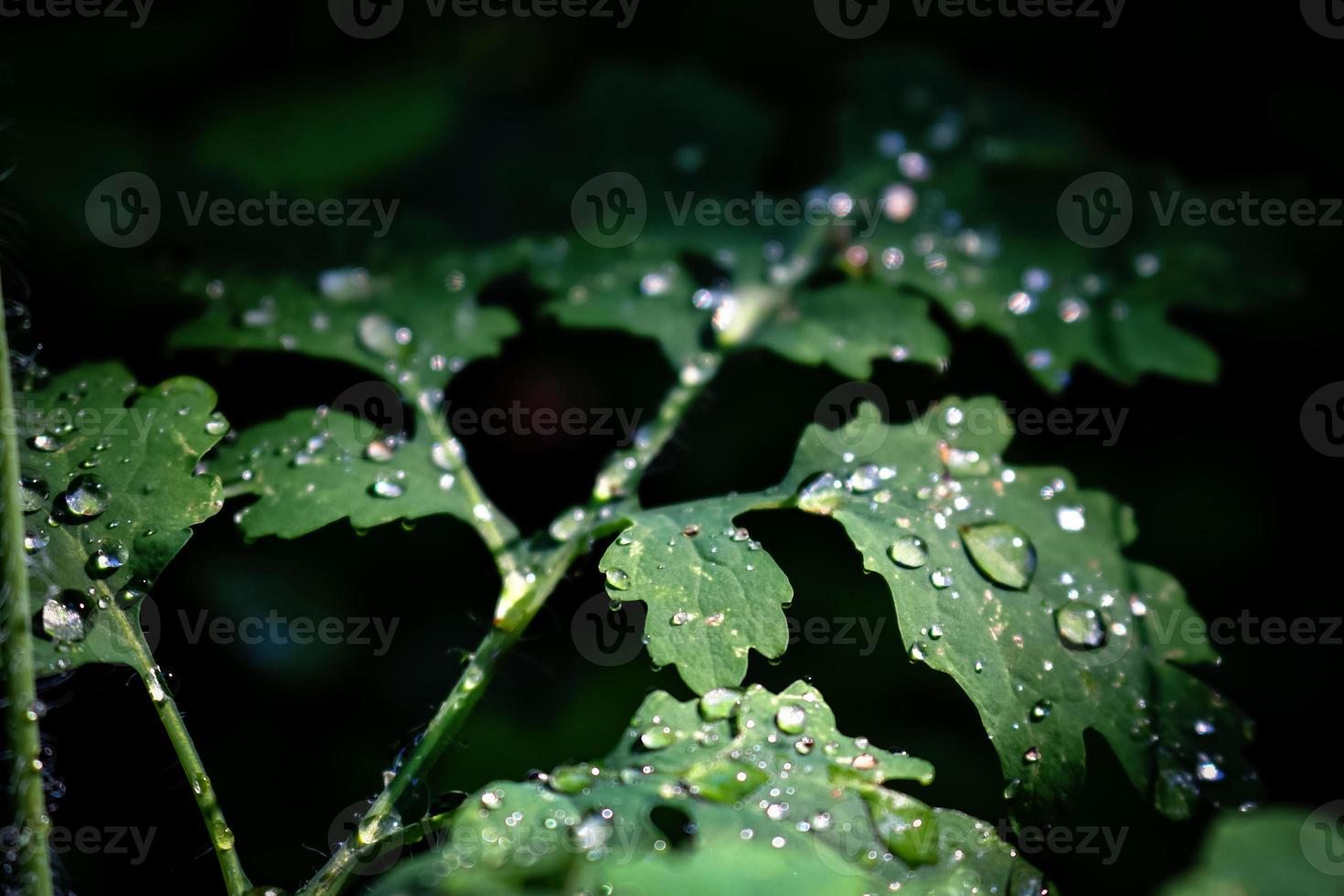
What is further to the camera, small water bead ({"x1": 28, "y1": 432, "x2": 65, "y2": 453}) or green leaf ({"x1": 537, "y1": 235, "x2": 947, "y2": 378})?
green leaf ({"x1": 537, "y1": 235, "x2": 947, "y2": 378})

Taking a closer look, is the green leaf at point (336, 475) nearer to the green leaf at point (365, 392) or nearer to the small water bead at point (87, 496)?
the green leaf at point (365, 392)

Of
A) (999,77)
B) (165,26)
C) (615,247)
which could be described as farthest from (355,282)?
(999,77)

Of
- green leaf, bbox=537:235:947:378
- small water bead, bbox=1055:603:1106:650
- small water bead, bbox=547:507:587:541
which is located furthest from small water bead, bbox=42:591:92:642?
small water bead, bbox=1055:603:1106:650

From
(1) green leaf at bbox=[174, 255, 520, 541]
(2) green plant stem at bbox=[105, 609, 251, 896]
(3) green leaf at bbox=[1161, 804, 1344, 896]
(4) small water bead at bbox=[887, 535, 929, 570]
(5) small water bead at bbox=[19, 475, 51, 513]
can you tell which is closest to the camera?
(3) green leaf at bbox=[1161, 804, 1344, 896]

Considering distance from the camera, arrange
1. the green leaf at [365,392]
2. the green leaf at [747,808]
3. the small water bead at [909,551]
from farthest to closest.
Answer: the green leaf at [365,392]
the small water bead at [909,551]
the green leaf at [747,808]

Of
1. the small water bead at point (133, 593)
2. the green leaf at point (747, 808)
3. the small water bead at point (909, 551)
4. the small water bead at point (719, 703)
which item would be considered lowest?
the green leaf at point (747, 808)

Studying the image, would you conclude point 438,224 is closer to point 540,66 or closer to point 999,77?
point 540,66

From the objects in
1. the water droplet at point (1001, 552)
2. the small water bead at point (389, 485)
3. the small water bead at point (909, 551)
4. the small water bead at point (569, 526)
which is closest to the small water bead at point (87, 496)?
the small water bead at point (389, 485)

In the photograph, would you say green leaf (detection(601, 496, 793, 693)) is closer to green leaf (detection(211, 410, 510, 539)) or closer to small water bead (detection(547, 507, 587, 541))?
small water bead (detection(547, 507, 587, 541))
